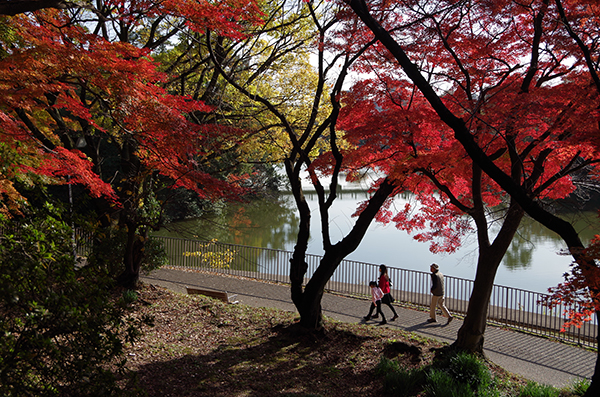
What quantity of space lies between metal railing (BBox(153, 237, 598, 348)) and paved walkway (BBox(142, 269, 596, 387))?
2.31 feet

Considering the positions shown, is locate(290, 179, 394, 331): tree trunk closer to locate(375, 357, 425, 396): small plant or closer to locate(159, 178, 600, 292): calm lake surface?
locate(375, 357, 425, 396): small plant

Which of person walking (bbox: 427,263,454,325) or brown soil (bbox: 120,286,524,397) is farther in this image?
person walking (bbox: 427,263,454,325)

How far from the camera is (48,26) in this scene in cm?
718

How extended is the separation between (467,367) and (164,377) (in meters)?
4.44

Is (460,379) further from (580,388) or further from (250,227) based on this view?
(250,227)

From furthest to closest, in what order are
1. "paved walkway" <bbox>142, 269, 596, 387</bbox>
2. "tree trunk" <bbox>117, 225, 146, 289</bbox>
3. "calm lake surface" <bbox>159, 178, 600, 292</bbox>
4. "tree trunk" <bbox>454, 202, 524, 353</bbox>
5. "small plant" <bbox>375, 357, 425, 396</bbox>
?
"calm lake surface" <bbox>159, 178, 600, 292</bbox>, "tree trunk" <bbox>117, 225, 146, 289</bbox>, "paved walkway" <bbox>142, 269, 596, 387</bbox>, "tree trunk" <bbox>454, 202, 524, 353</bbox>, "small plant" <bbox>375, 357, 425, 396</bbox>

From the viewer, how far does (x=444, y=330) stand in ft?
33.2

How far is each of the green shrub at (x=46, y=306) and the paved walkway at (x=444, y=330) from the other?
7.46 meters

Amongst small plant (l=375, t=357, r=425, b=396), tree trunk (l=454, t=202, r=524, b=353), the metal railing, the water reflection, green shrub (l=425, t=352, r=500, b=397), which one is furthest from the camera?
the water reflection

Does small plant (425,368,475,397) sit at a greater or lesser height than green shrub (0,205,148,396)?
lesser

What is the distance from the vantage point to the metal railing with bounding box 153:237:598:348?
1068 centimetres

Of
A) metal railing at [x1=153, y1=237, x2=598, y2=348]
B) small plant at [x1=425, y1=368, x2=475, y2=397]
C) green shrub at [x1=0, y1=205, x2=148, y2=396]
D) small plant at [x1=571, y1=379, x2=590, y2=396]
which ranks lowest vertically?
small plant at [x1=571, y1=379, x2=590, y2=396]

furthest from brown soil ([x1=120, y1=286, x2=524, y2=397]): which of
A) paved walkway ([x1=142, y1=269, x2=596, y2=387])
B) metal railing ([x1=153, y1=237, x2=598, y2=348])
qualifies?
metal railing ([x1=153, y1=237, x2=598, y2=348])

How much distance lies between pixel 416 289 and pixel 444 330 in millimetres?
3131
